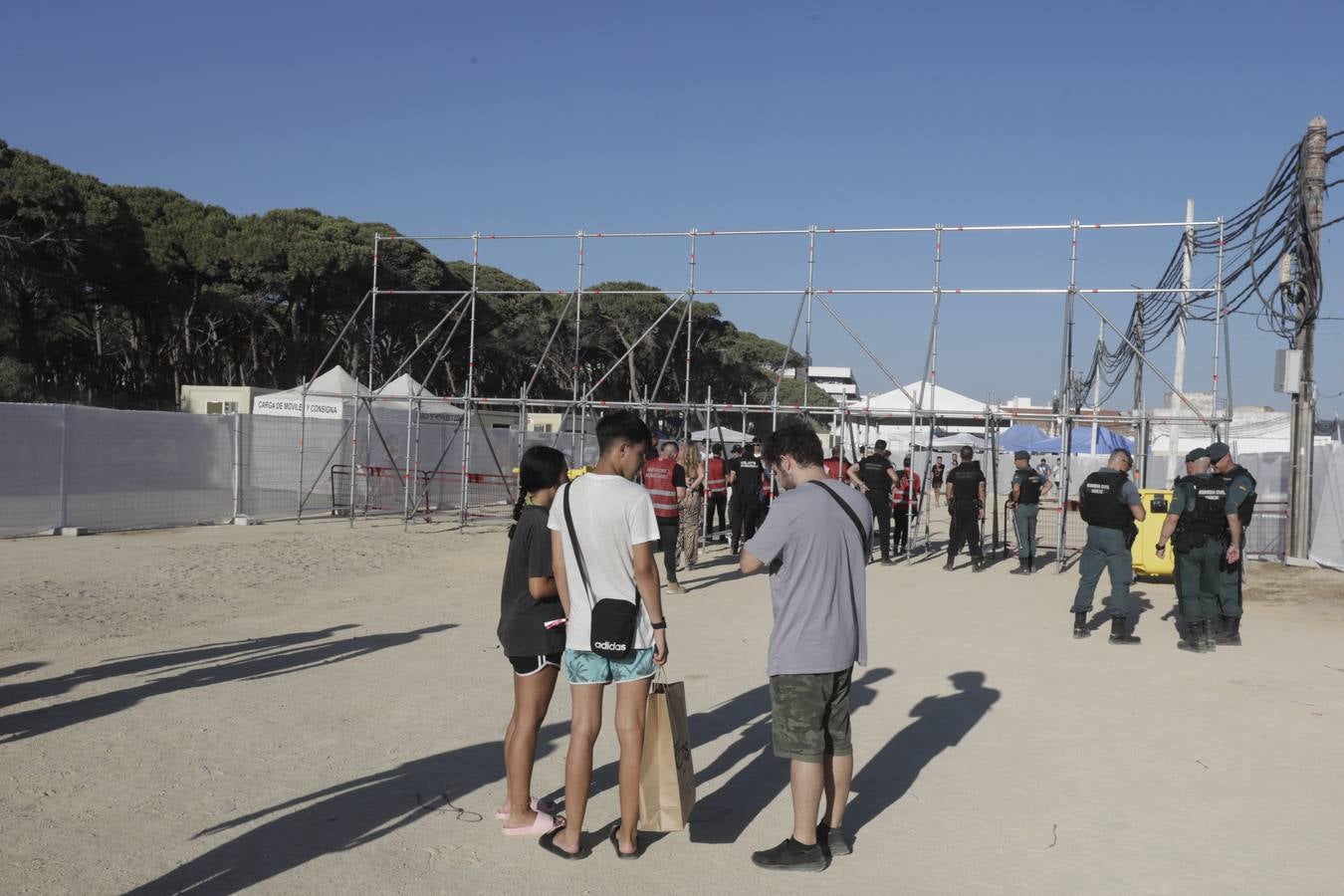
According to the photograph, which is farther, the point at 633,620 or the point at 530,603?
the point at 530,603

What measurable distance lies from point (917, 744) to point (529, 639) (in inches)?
105

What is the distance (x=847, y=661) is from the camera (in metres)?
4.25

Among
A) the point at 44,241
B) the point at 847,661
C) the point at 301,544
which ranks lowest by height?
the point at 301,544

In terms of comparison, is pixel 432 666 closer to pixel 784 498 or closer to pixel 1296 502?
pixel 784 498

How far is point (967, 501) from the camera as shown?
14367 mm

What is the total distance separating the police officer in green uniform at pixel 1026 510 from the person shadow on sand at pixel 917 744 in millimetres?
7001

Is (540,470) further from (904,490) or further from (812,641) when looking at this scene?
(904,490)

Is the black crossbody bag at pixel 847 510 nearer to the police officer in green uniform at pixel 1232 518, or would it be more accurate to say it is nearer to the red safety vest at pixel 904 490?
the police officer in green uniform at pixel 1232 518

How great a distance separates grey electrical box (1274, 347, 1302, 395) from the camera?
1570 centimetres

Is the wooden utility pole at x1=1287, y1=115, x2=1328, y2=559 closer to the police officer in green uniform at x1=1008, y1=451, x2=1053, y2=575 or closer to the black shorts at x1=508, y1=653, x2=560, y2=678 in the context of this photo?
Result: the police officer in green uniform at x1=1008, y1=451, x2=1053, y2=575

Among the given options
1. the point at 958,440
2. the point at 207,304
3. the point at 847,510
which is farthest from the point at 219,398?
the point at 847,510

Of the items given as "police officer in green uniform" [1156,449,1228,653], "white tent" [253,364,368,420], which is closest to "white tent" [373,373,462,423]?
"white tent" [253,364,368,420]

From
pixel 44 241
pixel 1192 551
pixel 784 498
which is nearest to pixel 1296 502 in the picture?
pixel 1192 551

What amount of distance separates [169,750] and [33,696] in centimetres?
168
